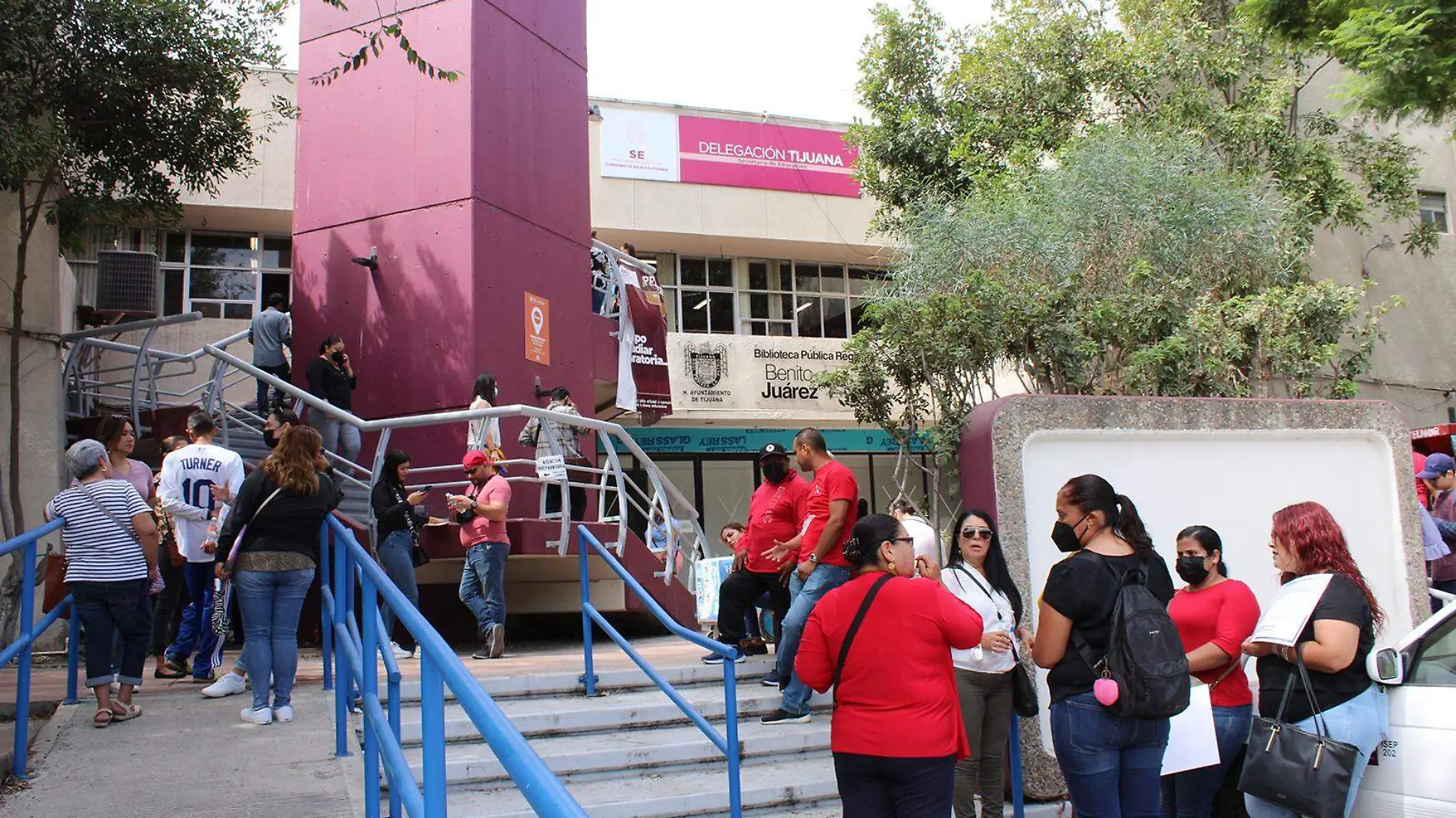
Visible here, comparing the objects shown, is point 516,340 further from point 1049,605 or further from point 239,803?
point 1049,605

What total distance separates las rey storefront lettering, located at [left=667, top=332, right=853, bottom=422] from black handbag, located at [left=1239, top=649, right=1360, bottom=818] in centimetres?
1640

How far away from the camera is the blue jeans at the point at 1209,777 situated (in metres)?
4.96

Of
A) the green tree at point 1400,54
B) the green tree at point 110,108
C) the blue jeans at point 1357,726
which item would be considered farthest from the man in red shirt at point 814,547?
the green tree at point 110,108

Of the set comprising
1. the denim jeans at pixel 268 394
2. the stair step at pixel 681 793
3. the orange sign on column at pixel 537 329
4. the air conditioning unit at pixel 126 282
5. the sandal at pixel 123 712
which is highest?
the air conditioning unit at pixel 126 282

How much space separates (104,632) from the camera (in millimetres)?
5789

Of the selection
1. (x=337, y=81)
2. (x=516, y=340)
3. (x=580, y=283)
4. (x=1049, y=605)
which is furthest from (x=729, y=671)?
(x=337, y=81)

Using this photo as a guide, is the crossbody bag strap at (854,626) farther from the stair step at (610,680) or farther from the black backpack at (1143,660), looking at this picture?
the stair step at (610,680)

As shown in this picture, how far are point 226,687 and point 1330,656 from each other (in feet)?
17.8

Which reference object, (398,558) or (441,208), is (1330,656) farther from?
(441,208)

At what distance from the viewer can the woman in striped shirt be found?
575 centimetres

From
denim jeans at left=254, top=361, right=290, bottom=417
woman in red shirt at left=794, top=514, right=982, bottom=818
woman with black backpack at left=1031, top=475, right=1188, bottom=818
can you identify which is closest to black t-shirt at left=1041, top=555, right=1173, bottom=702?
woman with black backpack at left=1031, top=475, right=1188, bottom=818

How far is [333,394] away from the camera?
1059 cm

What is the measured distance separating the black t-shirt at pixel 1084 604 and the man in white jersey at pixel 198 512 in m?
4.75

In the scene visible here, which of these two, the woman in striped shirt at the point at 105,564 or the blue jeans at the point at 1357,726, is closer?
the blue jeans at the point at 1357,726
